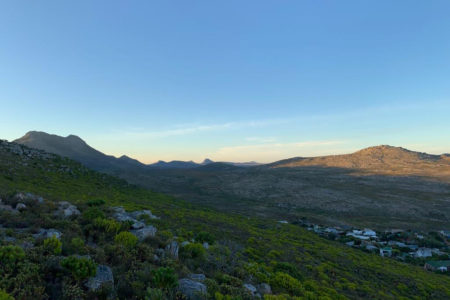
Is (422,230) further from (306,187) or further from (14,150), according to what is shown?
(14,150)

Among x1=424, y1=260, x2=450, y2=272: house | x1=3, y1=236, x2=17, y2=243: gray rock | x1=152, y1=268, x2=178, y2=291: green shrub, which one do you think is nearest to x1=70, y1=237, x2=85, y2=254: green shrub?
x1=3, y1=236, x2=17, y2=243: gray rock

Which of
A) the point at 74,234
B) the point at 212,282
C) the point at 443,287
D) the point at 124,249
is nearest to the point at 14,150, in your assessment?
the point at 74,234

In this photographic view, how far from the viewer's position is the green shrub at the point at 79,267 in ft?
19.3

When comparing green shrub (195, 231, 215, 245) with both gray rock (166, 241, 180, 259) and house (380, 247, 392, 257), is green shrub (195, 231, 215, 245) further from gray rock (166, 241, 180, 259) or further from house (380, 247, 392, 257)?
house (380, 247, 392, 257)

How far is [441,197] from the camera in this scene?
60688 millimetres

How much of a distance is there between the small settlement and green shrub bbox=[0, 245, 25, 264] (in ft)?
102

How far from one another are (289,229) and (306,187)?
51.6 meters

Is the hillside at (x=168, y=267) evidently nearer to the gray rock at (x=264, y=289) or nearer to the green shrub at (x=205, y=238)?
the green shrub at (x=205, y=238)

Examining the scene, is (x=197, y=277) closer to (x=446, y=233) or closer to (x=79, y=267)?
(x=79, y=267)

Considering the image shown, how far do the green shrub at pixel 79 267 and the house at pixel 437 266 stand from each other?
32.2 m

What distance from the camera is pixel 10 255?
5.88 meters

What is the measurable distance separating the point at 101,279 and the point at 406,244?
38.5m

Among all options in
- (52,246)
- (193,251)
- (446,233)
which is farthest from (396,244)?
(52,246)

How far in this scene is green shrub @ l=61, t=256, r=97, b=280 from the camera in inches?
232
